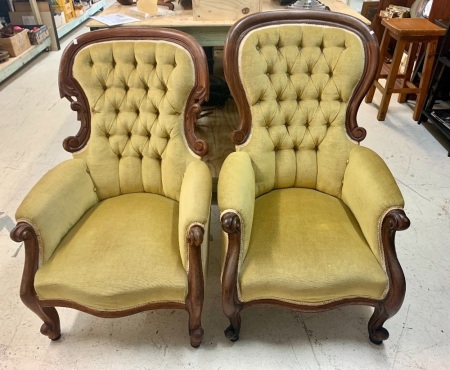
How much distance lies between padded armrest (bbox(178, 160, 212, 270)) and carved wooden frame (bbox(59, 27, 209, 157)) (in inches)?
5.1

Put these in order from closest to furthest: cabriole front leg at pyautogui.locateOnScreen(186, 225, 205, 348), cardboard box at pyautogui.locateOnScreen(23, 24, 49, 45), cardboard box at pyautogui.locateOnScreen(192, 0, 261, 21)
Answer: cabriole front leg at pyautogui.locateOnScreen(186, 225, 205, 348) → cardboard box at pyautogui.locateOnScreen(192, 0, 261, 21) → cardboard box at pyautogui.locateOnScreen(23, 24, 49, 45)

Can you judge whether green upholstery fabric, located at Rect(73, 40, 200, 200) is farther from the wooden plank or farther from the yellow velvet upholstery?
the wooden plank

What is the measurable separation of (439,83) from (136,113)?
7.70 feet

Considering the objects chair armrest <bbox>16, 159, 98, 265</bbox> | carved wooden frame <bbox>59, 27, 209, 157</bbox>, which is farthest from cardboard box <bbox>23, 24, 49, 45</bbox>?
chair armrest <bbox>16, 159, 98, 265</bbox>

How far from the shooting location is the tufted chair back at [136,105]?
1.41 meters

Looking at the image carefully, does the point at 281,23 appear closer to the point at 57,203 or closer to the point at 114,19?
the point at 114,19

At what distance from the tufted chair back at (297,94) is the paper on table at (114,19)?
805 mm

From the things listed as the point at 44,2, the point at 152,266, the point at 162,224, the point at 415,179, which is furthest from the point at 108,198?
the point at 44,2

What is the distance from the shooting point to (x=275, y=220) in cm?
138

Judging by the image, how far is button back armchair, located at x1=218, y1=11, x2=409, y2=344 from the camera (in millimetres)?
1200

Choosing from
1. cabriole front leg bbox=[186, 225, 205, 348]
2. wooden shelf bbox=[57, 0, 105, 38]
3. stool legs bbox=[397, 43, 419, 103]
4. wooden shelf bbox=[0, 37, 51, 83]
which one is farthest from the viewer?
wooden shelf bbox=[57, 0, 105, 38]

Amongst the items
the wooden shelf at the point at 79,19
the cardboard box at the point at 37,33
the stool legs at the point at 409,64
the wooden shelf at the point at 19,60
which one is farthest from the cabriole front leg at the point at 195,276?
the wooden shelf at the point at 79,19

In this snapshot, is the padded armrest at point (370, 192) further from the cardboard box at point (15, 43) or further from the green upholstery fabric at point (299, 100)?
the cardboard box at point (15, 43)

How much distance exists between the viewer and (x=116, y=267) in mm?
1206
